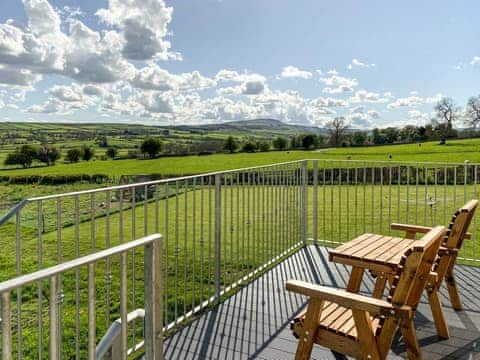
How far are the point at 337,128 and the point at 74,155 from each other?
35.1 m

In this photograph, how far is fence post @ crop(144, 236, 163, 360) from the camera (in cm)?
149

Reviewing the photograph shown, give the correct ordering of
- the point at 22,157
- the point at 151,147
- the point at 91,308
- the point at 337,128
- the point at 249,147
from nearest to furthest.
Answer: the point at 91,308, the point at 22,157, the point at 151,147, the point at 337,128, the point at 249,147

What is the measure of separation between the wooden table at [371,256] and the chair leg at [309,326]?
0.69m

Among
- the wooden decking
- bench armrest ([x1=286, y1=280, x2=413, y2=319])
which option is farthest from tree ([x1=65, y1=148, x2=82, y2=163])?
bench armrest ([x1=286, y1=280, x2=413, y2=319])

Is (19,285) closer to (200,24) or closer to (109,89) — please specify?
(200,24)

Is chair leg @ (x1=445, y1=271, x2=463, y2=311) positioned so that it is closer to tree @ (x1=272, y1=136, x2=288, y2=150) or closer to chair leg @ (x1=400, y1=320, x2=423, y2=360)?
chair leg @ (x1=400, y1=320, x2=423, y2=360)

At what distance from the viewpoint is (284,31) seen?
736 inches

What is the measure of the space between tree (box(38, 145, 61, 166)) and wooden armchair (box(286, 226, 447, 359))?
58.2m

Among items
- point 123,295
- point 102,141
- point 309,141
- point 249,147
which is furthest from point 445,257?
point 102,141

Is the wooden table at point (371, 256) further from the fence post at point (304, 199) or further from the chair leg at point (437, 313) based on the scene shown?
the fence post at point (304, 199)

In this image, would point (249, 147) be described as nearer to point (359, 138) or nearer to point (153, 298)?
point (359, 138)

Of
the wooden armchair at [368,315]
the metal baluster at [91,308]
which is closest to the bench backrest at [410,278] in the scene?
the wooden armchair at [368,315]

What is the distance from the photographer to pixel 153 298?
59.4 inches

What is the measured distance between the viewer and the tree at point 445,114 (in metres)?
46.4
